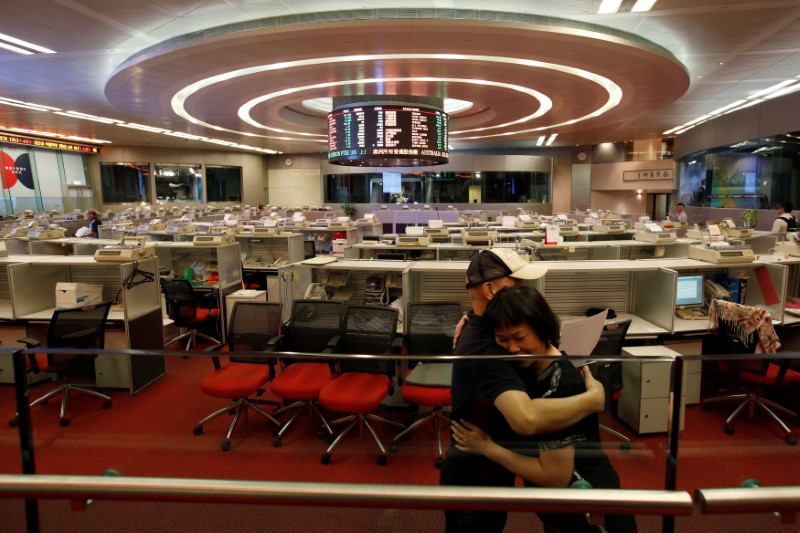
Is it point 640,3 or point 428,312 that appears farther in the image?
point 640,3

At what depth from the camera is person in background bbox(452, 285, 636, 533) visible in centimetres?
140

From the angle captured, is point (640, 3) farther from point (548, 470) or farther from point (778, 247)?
point (548, 470)

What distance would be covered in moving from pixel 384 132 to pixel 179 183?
16.0 m

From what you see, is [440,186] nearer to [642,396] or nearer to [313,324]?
[313,324]

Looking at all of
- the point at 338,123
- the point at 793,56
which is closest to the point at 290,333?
the point at 338,123

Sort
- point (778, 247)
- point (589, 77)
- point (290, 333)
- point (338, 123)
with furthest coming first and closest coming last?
point (338, 123) → point (589, 77) → point (778, 247) → point (290, 333)

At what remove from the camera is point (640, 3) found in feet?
18.0

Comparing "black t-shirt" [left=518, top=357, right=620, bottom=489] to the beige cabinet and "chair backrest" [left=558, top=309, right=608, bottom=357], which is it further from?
"chair backrest" [left=558, top=309, right=608, bottom=357]

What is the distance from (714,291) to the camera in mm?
4445

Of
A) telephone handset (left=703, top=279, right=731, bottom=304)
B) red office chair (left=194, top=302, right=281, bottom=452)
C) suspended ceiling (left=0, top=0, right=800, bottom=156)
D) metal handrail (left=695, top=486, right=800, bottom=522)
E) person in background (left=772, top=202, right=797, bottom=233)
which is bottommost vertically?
red office chair (left=194, top=302, right=281, bottom=452)

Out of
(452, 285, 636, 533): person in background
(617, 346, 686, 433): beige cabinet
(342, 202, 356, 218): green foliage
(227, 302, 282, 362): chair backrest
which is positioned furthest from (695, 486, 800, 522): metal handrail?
(342, 202, 356, 218): green foliage

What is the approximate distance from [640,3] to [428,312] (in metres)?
4.58

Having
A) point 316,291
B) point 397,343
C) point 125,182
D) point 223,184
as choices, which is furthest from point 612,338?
point 125,182

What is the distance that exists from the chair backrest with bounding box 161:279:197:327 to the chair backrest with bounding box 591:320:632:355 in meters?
4.44
